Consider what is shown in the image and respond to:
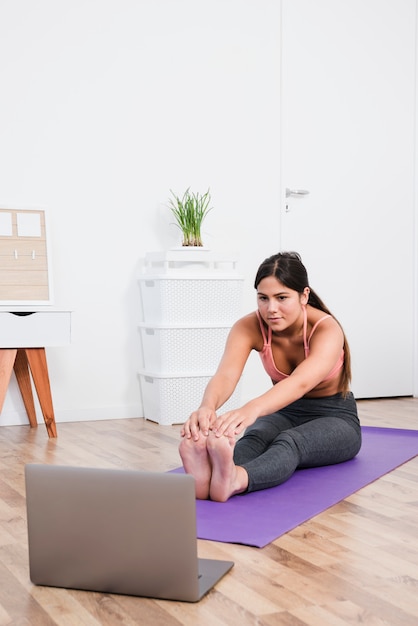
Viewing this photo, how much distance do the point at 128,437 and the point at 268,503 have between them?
4.00ft

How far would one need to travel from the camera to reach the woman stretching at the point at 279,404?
2.11 m

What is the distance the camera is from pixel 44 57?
365 cm

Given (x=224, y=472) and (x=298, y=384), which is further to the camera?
(x=298, y=384)

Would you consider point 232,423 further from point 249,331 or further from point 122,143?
point 122,143

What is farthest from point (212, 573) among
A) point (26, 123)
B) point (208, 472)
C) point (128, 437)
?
point (26, 123)

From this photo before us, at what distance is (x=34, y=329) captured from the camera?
10.8 feet

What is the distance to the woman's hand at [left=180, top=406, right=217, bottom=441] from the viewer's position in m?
2.09

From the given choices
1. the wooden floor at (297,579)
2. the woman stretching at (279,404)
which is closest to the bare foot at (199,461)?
the woman stretching at (279,404)

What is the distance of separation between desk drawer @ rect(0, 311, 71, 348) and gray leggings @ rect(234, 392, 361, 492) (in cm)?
107

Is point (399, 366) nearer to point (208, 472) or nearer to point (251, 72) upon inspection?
point (251, 72)

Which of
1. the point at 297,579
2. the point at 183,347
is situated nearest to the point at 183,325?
the point at 183,347

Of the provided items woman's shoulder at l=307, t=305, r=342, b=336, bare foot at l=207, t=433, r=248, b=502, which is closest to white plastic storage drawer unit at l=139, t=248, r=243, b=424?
woman's shoulder at l=307, t=305, r=342, b=336

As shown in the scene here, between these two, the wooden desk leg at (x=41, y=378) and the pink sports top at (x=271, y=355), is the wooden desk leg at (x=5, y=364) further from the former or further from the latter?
the pink sports top at (x=271, y=355)

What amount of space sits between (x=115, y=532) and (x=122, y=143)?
2.60m
